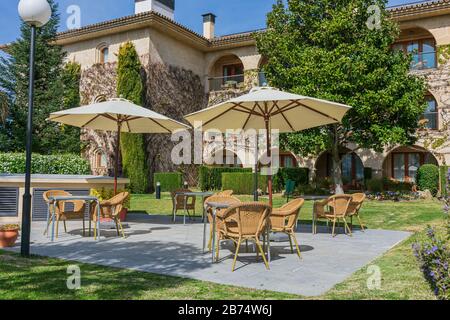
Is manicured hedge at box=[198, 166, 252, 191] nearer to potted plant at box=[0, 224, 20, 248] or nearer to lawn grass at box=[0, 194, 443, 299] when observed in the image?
potted plant at box=[0, 224, 20, 248]

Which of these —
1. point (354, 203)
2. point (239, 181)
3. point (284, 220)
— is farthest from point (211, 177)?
point (284, 220)

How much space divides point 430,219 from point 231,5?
1618 cm

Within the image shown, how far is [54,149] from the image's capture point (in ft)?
64.0

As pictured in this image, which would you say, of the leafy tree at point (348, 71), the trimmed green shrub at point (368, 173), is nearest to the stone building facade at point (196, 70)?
the trimmed green shrub at point (368, 173)

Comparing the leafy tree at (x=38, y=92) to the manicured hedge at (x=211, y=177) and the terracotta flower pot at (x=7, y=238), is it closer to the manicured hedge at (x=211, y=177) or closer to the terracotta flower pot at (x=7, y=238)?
the manicured hedge at (x=211, y=177)

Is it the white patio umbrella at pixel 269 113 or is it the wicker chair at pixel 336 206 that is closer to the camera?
the white patio umbrella at pixel 269 113

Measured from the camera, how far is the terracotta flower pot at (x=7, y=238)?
6.22 m

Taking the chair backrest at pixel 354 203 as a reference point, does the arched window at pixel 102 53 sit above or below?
above

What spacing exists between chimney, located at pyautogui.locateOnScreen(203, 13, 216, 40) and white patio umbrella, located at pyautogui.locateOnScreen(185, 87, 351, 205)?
20.5 meters

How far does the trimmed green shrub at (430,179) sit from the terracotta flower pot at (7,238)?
56.8ft

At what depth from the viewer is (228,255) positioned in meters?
5.89

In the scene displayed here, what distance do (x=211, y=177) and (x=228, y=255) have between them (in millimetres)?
15353

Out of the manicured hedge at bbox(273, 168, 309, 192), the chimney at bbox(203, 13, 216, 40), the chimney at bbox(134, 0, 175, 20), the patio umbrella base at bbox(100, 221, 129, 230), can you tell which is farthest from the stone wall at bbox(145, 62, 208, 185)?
the patio umbrella base at bbox(100, 221, 129, 230)
